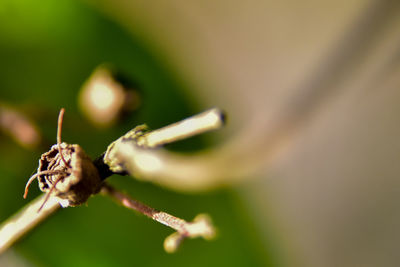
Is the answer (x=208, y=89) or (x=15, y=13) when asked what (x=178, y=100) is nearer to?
(x=208, y=89)

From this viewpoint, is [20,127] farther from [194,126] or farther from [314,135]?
[314,135]

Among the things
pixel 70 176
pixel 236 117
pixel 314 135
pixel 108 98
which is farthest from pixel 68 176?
pixel 314 135

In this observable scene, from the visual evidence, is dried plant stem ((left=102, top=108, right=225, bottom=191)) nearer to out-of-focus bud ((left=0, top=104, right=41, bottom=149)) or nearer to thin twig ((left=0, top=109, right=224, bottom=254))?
thin twig ((left=0, top=109, right=224, bottom=254))

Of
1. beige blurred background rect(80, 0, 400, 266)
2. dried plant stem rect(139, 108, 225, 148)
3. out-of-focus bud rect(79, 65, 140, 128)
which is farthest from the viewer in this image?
beige blurred background rect(80, 0, 400, 266)

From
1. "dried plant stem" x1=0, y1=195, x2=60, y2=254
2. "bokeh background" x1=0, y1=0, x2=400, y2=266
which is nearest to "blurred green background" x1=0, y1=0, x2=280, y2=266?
"bokeh background" x1=0, y1=0, x2=400, y2=266

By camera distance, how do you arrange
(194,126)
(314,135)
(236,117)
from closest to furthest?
(194,126) < (236,117) < (314,135)

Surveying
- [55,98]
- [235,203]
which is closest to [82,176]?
[55,98]
